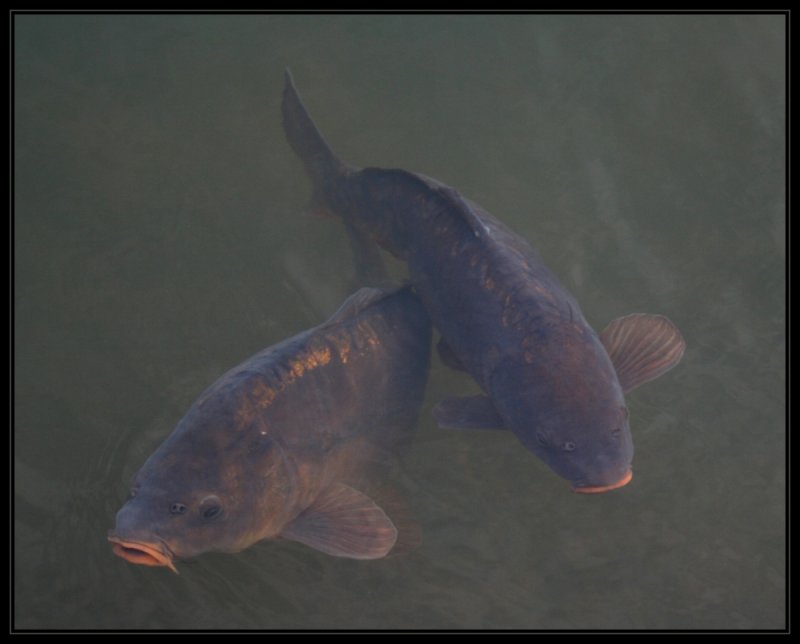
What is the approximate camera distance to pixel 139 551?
3.54 meters

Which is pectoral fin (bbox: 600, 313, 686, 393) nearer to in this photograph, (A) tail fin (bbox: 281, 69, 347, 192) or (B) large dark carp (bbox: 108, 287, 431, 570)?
(B) large dark carp (bbox: 108, 287, 431, 570)

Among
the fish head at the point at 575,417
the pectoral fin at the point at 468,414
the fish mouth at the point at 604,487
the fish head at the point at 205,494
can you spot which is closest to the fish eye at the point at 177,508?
the fish head at the point at 205,494

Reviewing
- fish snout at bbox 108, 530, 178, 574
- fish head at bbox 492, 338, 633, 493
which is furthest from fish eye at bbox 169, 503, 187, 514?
fish head at bbox 492, 338, 633, 493

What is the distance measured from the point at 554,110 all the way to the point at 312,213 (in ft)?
8.92

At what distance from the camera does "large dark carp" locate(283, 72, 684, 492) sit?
4070 mm

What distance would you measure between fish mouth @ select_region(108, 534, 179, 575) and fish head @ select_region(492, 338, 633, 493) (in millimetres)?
2015

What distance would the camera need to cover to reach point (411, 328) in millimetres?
4988

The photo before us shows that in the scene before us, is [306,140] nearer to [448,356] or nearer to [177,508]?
[448,356]

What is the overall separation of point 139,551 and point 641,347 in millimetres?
3112

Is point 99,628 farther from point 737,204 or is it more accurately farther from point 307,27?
point 307,27

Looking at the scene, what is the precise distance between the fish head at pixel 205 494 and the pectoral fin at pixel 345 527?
16 cm

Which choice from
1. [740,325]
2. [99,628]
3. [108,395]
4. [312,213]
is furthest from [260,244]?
[740,325]

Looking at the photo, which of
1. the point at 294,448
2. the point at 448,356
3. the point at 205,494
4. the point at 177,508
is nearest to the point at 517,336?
the point at 448,356

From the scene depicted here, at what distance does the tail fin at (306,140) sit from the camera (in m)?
6.00
